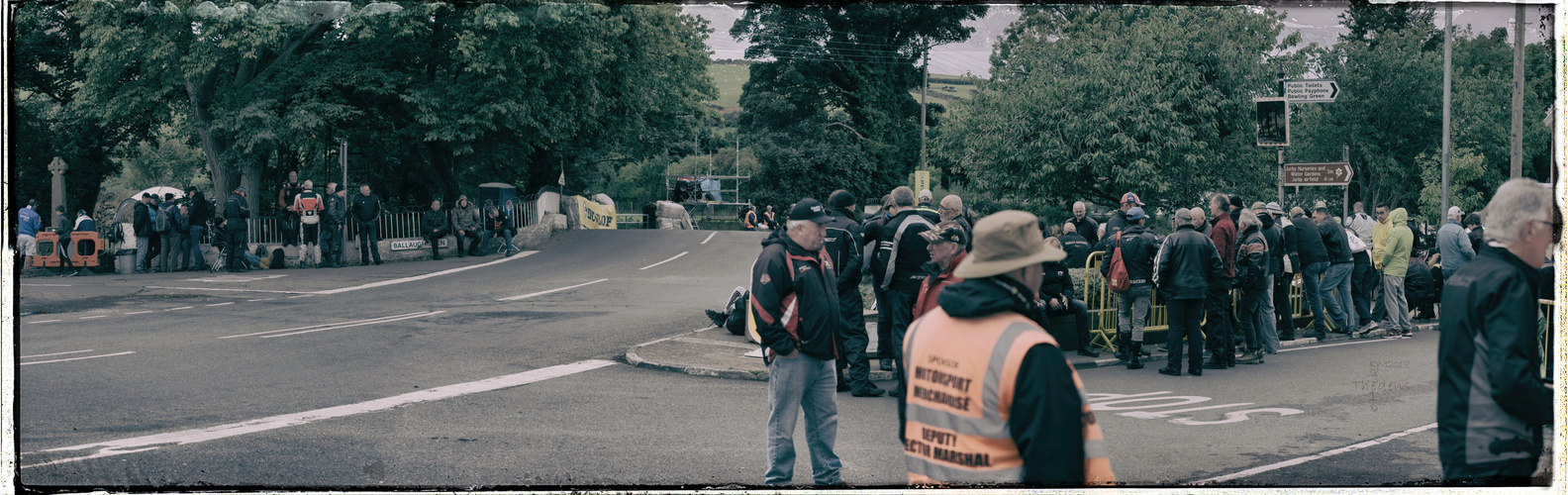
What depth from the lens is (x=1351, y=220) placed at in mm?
15148

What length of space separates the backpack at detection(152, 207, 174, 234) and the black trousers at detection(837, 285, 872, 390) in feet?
56.0

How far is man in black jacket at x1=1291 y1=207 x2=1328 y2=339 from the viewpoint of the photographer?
1216 cm

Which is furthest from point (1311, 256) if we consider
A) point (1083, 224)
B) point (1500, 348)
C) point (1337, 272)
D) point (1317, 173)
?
point (1500, 348)

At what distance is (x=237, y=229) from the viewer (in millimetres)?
20406

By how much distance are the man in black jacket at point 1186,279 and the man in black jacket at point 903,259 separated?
256 centimetres

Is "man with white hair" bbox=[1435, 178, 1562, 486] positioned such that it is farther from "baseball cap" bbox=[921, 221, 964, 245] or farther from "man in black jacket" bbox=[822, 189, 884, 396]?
"man in black jacket" bbox=[822, 189, 884, 396]

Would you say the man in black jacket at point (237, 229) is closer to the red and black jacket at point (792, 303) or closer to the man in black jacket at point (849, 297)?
the man in black jacket at point (849, 297)

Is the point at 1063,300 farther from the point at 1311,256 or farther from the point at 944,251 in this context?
the point at 1311,256

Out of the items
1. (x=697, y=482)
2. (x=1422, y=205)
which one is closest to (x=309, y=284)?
(x=697, y=482)

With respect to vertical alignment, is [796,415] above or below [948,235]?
below

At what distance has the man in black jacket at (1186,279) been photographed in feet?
30.5

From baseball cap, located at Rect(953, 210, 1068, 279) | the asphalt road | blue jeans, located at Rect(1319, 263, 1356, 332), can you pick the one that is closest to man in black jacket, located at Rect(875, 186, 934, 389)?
the asphalt road

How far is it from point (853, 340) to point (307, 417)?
13.3 feet

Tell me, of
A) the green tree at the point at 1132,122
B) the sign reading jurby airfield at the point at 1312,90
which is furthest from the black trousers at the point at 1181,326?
the green tree at the point at 1132,122
